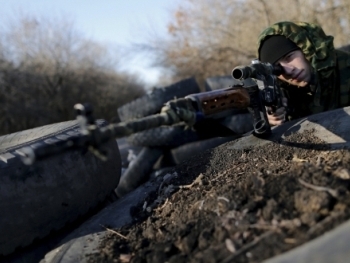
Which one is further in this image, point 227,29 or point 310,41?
point 227,29

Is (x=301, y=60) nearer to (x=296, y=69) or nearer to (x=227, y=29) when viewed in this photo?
(x=296, y=69)

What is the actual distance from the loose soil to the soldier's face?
0.91 meters

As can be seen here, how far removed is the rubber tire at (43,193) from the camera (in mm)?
1810

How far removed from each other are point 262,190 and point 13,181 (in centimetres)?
112

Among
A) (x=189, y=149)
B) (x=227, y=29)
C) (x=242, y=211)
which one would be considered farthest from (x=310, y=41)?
(x=227, y=29)

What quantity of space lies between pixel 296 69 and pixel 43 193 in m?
1.87

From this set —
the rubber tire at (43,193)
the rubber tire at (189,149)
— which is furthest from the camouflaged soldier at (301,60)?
the rubber tire at (189,149)

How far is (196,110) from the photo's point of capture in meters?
1.62

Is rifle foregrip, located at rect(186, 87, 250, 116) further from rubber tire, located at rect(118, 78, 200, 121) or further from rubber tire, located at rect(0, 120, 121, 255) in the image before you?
rubber tire, located at rect(118, 78, 200, 121)

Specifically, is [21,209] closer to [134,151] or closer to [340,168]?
[340,168]

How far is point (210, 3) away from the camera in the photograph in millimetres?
14570

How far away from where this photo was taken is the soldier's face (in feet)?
9.19

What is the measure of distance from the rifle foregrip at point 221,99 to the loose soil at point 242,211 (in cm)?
29

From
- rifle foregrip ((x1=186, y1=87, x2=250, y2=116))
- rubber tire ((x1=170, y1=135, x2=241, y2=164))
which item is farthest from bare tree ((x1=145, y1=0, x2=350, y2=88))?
rifle foregrip ((x1=186, y1=87, x2=250, y2=116))
